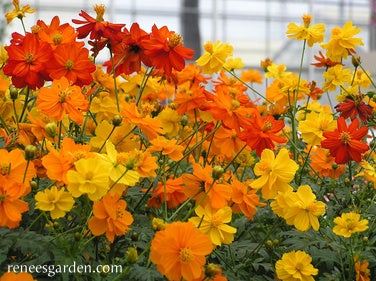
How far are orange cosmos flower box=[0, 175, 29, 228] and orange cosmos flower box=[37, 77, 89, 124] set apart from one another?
5.8 inches

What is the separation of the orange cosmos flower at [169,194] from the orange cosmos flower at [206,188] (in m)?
0.03

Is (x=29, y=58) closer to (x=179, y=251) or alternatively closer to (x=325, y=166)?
(x=179, y=251)

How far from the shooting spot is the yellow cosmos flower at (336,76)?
4.79ft

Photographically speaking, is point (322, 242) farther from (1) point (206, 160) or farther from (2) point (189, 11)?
(2) point (189, 11)

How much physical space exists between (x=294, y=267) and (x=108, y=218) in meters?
0.28

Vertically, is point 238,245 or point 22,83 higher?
point 22,83

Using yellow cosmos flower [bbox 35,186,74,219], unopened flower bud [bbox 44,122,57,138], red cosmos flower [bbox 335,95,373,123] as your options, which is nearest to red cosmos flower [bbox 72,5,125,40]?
unopened flower bud [bbox 44,122,57,138]

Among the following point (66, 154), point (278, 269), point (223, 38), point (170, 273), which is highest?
point (66, 154)

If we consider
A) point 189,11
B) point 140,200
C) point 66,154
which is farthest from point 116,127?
point 189,11

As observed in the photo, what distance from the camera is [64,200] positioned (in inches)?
33.2

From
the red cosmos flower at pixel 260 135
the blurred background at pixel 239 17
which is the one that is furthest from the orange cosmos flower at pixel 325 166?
the blurred background at pixel 239 17

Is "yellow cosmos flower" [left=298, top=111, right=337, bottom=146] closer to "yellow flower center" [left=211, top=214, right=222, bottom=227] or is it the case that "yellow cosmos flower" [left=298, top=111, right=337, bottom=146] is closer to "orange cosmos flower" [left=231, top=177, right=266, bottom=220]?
"orange cosmos flower" [left=231, top=177, right=266, bottom=220]

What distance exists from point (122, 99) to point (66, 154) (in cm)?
55

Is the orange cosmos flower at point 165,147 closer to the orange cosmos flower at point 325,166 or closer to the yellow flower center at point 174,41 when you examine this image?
Answer: the yellow flower center at point 174,41
